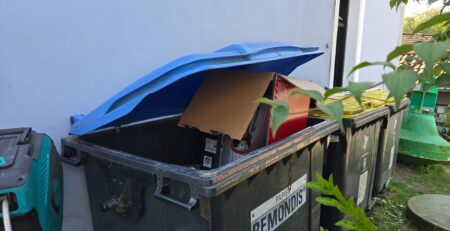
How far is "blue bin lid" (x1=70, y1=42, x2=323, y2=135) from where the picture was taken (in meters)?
1.26

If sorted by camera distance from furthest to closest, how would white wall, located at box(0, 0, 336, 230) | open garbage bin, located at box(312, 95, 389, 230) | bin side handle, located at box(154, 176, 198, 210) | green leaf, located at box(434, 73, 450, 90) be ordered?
open garbage bin, located at box(312, 95, 389, 230)
white wall, located at box(0, 0, 336, 230)
bin side handle, located at box(154, 176, 198, 210)
green leaf, located at box(434, 73, 450, 90)

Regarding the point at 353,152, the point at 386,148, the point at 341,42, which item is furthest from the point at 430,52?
the point at 341,42

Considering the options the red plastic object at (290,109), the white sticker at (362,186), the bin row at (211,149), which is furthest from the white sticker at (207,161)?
the white sticker at (362,186)

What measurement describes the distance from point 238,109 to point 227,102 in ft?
0.31

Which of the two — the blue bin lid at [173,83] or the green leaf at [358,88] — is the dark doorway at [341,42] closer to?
the blue bin lid at [173,83]

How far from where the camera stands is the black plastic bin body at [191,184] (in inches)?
45.1

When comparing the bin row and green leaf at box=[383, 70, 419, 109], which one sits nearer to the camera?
green leaf at box=[383, 70, 419, 109]

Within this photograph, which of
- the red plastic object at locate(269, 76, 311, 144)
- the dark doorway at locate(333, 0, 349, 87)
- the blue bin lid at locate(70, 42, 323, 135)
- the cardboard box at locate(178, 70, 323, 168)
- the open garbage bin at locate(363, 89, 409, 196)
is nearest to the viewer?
the blue bin lid at locate(70, 42, 323, 135)

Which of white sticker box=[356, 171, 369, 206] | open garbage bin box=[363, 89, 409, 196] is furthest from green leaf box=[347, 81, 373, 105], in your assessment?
open garbage bin box=[363, 89, 409, 196]

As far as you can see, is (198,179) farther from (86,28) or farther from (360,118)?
(360,118)

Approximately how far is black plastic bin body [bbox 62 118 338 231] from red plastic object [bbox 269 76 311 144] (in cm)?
16

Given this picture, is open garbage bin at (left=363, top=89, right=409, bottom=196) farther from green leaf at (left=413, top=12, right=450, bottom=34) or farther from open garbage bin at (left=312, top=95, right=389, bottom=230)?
green leaf at (left=413, top=12, right=450, bottom=34)

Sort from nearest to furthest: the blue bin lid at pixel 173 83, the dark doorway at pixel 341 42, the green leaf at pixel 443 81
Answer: the green leaf at pixel 443 81, the blue bin lid at pixel 173 83, the dark doorway at pixel 341 42

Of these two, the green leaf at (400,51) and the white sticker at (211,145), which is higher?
the green leaf at (400,51)
